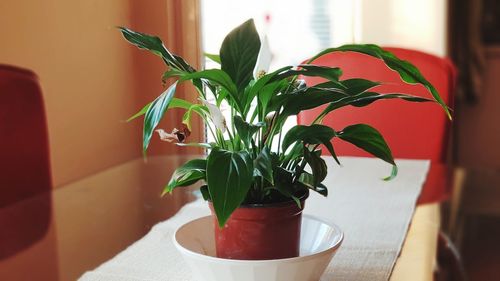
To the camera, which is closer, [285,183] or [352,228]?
[285,183]

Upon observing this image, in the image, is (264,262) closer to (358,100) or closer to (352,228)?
(358,100)

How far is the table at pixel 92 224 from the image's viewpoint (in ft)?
2.84

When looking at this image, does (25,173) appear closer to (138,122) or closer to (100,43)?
(138,122)

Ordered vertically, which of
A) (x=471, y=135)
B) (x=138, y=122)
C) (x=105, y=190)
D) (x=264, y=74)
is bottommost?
(x=471, y=135)

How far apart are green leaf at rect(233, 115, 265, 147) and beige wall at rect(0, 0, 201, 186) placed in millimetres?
924

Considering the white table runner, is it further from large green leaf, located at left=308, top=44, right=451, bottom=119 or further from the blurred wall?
the blurred wall

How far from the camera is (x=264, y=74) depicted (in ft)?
2.07

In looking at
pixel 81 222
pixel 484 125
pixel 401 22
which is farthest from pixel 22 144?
pixel 484 125

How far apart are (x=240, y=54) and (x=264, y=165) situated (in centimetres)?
12

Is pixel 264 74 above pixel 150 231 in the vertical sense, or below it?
above

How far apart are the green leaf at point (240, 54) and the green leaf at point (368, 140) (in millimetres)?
117

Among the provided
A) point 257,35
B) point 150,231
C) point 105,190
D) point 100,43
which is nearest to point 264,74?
point 257,35

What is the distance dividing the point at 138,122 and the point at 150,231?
572mm

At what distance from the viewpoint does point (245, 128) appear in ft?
1.95
